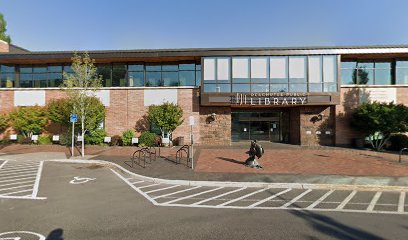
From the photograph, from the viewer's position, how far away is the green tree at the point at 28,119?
21703 millimetres

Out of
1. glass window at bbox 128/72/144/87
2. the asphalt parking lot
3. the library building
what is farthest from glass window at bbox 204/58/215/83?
the asphalt parking lot

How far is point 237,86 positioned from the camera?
21.2m

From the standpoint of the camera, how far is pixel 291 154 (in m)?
16.9

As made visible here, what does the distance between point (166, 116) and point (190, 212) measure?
45.3ft

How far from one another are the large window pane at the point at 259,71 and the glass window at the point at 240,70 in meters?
0.53

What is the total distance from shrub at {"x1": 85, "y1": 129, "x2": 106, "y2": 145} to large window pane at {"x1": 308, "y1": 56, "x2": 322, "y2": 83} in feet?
63.0

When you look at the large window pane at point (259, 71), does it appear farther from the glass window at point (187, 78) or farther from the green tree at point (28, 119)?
the green tree at point (28, 119)

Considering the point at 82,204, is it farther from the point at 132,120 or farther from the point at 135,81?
the point at 135,81

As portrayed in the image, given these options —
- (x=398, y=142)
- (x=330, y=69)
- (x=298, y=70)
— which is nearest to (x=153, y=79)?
(x=298, y=70)

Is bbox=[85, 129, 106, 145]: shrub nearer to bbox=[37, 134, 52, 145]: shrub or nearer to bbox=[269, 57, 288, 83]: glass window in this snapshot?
bbox=[37, 134, 52, 145]: shrub

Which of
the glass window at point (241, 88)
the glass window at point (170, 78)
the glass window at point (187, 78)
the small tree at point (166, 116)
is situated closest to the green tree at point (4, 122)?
the small tree at point (166, 116)

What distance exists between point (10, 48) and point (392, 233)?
36.2m

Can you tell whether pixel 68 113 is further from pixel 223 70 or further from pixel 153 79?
pixel 223 70

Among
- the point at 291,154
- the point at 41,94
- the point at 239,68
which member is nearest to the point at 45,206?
the point at 291,154
